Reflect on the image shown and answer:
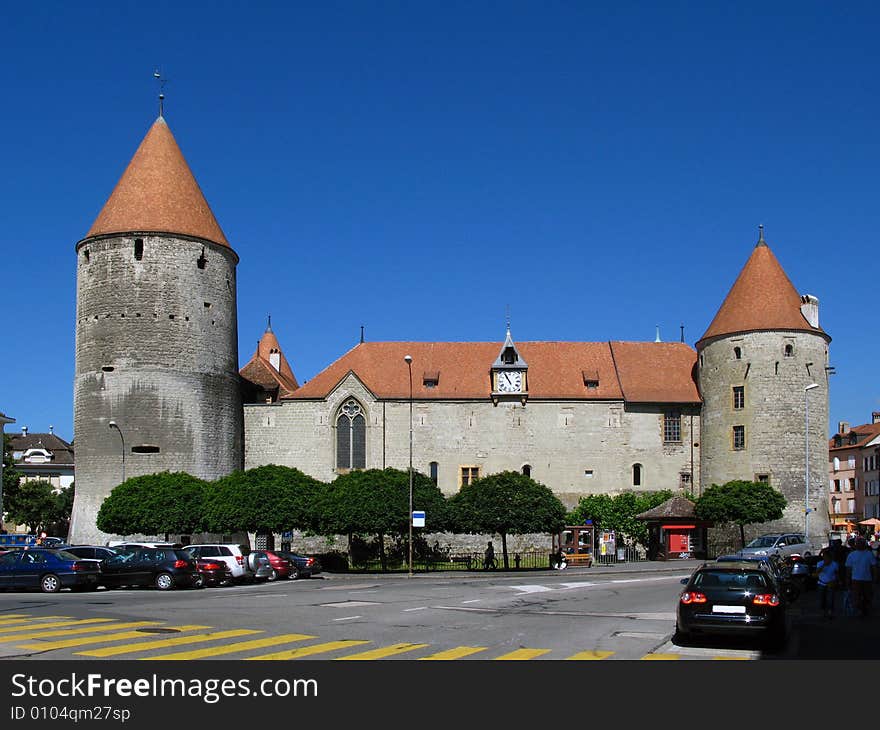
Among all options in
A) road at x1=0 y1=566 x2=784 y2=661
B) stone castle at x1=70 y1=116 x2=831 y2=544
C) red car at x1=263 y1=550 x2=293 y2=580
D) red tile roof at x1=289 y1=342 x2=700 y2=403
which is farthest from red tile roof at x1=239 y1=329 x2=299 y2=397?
road at x1=0 y1=566 x2=784 y2=661

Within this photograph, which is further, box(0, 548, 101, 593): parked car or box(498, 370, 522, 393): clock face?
box(498, 370, 522, 393): clock face

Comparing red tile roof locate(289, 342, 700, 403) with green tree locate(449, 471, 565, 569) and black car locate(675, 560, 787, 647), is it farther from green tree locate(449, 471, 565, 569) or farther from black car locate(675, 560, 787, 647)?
black car locate(675, 560, 787, 647)

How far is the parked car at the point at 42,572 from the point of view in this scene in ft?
96.9

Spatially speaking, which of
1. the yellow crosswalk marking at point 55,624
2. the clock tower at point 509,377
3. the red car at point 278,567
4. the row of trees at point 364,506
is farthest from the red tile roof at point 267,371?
→ the yellow crosswalk marking at point 55,624

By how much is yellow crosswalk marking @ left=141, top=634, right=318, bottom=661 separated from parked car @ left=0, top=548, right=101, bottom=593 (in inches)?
577

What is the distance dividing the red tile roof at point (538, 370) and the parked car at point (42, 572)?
1308 inches

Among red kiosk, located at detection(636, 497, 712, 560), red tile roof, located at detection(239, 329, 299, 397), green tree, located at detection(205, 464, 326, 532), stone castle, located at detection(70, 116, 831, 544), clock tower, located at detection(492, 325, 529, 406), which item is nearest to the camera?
green tree, located at detection(205, 464, 326, 532)

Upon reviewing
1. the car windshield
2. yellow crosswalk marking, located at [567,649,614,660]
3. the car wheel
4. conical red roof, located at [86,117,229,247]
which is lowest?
the car wheel

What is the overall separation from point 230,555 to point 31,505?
180ft

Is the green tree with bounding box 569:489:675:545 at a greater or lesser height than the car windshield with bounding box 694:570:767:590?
lesser

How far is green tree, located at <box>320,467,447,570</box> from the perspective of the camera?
47375 millimetres

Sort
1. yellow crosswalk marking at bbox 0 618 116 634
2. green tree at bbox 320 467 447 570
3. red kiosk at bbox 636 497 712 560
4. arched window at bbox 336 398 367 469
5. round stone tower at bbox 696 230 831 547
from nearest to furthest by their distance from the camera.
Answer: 1. yellow crosswalk marking at bbox 0 618 116 634
2. green tree at bbox 320 467 447 570
3. red kiosk at bbox 636 497 712 560
4. round stone tower at bbox 696 230 831 547
5. arched window at bbox 336 398 367 469

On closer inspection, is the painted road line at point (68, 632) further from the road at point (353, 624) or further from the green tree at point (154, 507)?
the green tree at point (154, 507)
